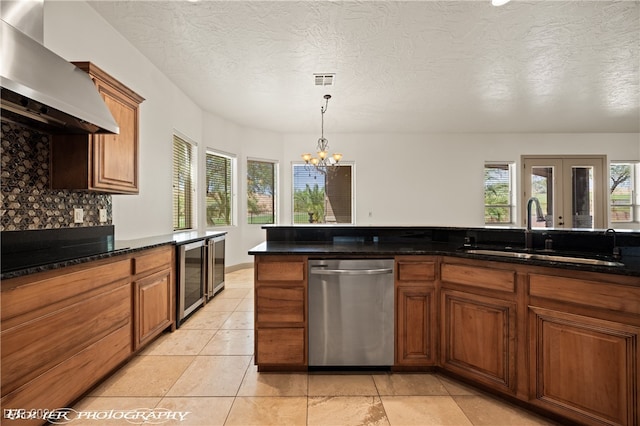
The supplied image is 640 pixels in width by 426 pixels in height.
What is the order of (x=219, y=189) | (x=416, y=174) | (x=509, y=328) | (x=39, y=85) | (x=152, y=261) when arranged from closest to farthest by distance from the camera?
1. (x=39, y=85)
2. (x=509, y=328)
3. (x=152, y=261)
4. (x=219, y=189)
5. (x=416, y=174)

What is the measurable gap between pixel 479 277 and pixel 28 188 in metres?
2.95

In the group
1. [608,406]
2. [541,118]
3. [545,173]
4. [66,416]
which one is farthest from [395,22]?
[545,173]

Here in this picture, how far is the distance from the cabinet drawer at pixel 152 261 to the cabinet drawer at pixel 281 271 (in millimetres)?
951

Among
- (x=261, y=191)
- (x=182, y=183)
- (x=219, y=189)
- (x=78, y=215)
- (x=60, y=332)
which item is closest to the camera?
(x=60, y=332)

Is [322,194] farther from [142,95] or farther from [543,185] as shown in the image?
[543,185]

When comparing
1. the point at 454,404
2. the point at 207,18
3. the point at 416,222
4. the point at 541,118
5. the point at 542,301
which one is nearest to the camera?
the point at 542,301

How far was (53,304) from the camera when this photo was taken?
1.47m

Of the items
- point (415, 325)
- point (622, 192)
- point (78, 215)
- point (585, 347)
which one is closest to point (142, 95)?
point (78, 215)

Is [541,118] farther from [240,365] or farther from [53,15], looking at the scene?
[53,15]

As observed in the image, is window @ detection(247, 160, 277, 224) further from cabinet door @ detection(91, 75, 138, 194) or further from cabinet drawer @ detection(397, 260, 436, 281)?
cabinet drawer @ detection(397, 260, 436, 281)

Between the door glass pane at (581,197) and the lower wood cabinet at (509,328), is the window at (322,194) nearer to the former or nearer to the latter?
the lower wood cabinet at (509,328)

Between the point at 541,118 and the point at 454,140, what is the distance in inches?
62.0

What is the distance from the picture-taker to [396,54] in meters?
3.10

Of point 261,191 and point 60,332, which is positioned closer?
point 60,332
